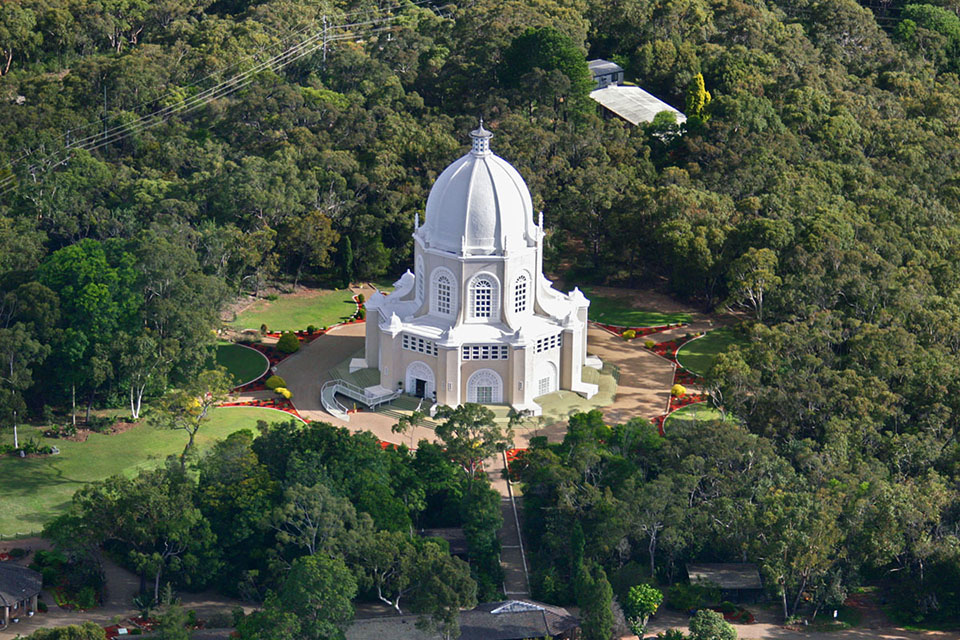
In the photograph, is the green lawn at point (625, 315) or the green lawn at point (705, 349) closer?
the green lawn at point (705, 349)

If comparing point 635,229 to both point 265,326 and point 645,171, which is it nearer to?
point 645,171

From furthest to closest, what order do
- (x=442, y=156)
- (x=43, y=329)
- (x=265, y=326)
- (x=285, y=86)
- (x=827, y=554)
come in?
(x=285, y=86) < (x=442, y=156) < (x=265, y=326) < (x=43, y=329) < (x=827, y=554)

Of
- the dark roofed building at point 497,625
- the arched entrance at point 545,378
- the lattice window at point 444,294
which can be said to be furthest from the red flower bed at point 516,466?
the lattice window at point 444,294

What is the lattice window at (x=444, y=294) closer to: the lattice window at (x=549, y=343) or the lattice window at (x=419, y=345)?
the lattice window at (x=419, y=345)

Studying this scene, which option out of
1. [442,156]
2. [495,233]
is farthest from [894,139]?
[495,233]

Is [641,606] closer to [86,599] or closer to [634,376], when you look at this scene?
[86,599]

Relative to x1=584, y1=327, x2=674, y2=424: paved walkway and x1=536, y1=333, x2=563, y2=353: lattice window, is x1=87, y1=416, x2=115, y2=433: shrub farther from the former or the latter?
x1=584, y1=327, x2=674, y2=424: paved walkway
